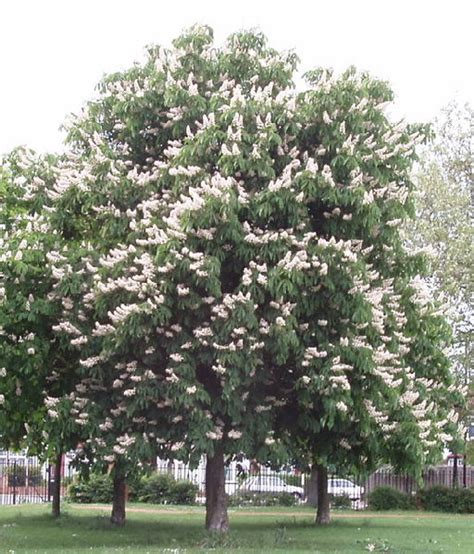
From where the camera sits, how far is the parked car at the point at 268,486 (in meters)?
39.7

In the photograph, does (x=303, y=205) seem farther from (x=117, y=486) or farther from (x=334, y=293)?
(x=117, y=486)

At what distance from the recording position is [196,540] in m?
18.5

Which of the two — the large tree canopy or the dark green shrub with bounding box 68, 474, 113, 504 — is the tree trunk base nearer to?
the large tree canopy

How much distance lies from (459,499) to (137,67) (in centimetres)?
2267

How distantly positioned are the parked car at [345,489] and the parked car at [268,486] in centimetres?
132

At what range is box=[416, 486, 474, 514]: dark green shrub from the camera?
36406 millimetres

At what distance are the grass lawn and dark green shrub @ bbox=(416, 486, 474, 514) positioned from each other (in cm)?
502

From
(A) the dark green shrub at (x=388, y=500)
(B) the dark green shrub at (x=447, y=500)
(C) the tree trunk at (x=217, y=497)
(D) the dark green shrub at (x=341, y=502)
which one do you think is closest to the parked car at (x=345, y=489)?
(D) the dark green shrub at (x=341, y=502)

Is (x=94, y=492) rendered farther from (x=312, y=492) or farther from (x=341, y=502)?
(x=341, y=502)

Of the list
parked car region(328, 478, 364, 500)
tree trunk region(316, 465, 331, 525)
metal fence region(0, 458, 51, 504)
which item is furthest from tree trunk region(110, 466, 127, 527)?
parked car region(328, 478, 364, 500)

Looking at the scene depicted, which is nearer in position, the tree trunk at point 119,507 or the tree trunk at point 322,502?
the tree trunk at point 119,507

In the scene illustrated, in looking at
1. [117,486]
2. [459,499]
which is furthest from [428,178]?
[117,486]

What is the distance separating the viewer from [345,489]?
41.1 m

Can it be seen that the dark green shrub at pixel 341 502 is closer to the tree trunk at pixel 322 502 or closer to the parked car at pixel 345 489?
the parked car at pixel 345 489
